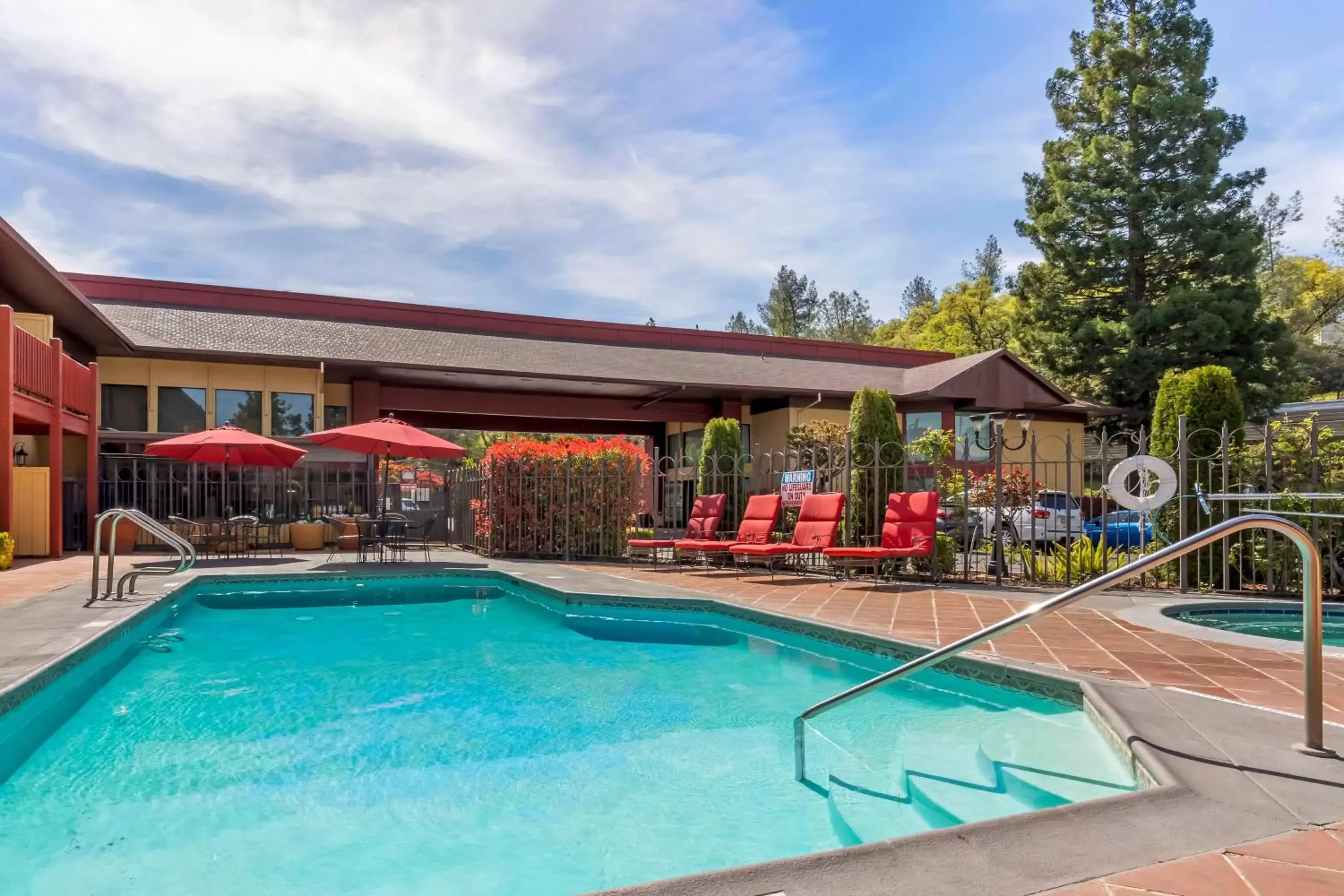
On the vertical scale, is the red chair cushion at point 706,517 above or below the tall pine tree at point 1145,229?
below

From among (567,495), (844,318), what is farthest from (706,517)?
(844,318)

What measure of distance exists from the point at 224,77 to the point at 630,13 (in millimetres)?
4943

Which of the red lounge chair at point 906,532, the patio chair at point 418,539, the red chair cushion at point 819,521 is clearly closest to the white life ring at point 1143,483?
the red lounge chair at point 906,532

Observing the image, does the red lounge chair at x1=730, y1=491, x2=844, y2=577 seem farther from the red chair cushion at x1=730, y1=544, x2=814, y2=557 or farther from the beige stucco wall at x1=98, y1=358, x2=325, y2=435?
the beige stucco wall at x1=98, y1=358, x2=325, y2=435

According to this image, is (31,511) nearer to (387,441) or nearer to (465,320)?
(387,441)

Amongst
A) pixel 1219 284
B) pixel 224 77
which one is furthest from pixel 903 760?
pixel 1219 284

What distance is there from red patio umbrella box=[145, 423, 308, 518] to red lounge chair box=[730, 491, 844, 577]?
24.4ft

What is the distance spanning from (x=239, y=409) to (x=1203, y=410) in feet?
56.3

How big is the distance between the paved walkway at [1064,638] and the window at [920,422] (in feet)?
43.9

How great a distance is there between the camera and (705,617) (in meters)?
7.95

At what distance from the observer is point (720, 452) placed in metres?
13.2

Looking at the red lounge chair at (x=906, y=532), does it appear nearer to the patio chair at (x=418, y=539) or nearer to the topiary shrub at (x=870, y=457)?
the topiary shrub at (x=870, y=457)

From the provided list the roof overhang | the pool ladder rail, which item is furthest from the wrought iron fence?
the roof overhang

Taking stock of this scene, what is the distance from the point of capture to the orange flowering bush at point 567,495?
43.9ft
